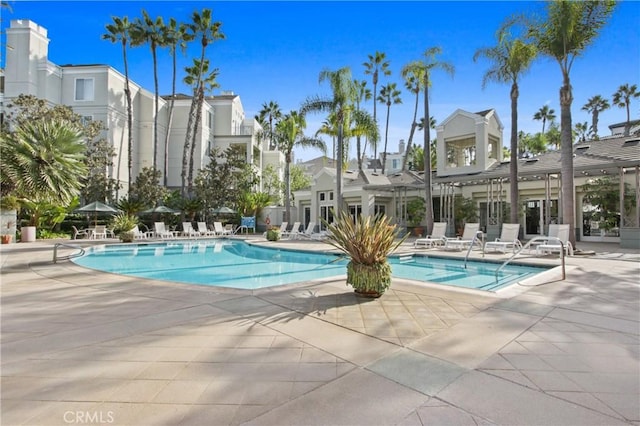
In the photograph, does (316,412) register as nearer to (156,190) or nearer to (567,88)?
(567,88)

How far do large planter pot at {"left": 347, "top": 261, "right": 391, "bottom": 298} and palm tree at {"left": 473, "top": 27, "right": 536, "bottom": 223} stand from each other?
43.8 feet

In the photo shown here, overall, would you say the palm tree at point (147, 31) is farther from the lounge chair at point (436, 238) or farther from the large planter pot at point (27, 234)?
the lounge chair at point (436, 238)

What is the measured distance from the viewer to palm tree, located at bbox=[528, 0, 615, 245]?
12.6 metres

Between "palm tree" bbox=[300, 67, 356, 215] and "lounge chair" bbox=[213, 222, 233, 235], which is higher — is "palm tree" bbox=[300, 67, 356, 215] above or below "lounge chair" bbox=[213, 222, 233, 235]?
above

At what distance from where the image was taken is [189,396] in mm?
2572

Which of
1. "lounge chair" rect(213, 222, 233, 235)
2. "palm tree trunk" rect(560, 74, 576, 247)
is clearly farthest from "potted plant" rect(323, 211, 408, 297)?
"lounge chair" rect(213, 222, 233, 235)

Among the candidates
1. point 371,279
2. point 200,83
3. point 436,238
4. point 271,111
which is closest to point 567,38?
point 436,238

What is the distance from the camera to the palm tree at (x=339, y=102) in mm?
19094

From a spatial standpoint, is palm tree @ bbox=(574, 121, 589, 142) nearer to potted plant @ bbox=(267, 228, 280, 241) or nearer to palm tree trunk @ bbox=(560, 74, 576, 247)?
palm tree trunk @ bbox=(560, 74, 576, 247)

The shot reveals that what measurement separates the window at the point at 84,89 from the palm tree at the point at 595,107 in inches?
1999

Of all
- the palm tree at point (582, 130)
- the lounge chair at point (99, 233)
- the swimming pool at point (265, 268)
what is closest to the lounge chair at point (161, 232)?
the lounge chair at point (99, 233)

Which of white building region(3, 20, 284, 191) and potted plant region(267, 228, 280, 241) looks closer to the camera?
potted plant region(267, 228, 280, 241)

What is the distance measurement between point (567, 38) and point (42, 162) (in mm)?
17721

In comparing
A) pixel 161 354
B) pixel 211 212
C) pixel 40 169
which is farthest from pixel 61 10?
pixel 211 212
